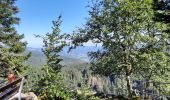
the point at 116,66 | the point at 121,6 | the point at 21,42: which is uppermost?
the point at 121,6

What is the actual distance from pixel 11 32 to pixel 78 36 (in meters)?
7.89

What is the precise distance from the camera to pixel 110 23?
36.1m

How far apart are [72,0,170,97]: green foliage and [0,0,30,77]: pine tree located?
8.42 metres

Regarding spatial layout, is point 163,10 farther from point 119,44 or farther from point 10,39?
point 10,39

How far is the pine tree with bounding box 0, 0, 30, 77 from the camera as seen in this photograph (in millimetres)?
37531

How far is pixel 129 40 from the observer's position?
35562 mm

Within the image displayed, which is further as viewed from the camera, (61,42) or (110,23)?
(61,42)

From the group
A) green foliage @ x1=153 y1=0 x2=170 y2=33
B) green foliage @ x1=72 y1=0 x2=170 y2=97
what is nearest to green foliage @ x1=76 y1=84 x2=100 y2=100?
green foliage @ x1=153 y1=0 x2=170 y2=33

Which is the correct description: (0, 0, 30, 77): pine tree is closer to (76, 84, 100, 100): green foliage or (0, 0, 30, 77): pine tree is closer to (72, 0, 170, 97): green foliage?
(72, 0, 170, 97): green foliage

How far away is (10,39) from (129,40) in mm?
13779

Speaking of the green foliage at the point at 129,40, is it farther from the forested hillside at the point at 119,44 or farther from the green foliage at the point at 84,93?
the green foliage at the point at 84,93

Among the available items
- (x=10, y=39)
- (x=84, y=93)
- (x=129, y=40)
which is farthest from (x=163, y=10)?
(x=10, y=39)

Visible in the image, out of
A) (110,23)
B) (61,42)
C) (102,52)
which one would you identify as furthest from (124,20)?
(61,42)

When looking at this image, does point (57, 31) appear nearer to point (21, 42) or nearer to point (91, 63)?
point (21, 42)
